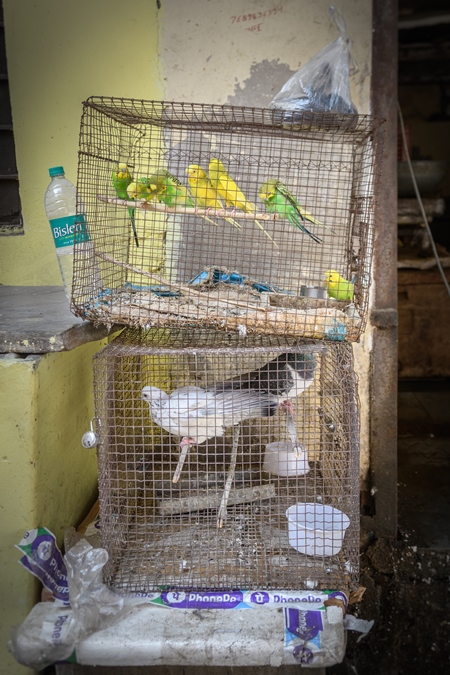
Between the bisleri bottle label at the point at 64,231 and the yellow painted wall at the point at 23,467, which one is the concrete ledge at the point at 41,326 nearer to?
the yellow painted wall at the point at 23,467

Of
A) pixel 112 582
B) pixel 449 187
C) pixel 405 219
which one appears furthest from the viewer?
pixel 449 187

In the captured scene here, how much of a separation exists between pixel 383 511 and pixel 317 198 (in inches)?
64.9

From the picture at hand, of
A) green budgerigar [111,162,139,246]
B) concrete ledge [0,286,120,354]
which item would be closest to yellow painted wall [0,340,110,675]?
concrete ledge [0,286,120,354]

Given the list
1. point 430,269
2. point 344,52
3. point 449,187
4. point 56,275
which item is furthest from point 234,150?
point 449,187

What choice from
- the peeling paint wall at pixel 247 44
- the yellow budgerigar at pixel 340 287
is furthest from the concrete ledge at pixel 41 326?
the peeling paint wall at pixel 247 44

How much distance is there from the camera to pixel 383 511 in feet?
8.87

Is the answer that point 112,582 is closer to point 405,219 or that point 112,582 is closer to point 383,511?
point 383,511

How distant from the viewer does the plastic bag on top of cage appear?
7.45ft

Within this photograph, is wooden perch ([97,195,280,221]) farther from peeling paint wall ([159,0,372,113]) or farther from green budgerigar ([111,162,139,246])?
peeling paint wall ([159,0,372,113])

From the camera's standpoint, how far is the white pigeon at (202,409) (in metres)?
1.86

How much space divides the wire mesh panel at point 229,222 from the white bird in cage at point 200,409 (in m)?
0.26

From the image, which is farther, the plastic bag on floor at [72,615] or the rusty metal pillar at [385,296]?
the rusty metal pillar at [385,296]

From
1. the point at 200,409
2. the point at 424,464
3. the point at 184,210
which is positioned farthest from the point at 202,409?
the point at 424,464

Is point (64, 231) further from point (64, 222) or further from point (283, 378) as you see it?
point (283, 378)
